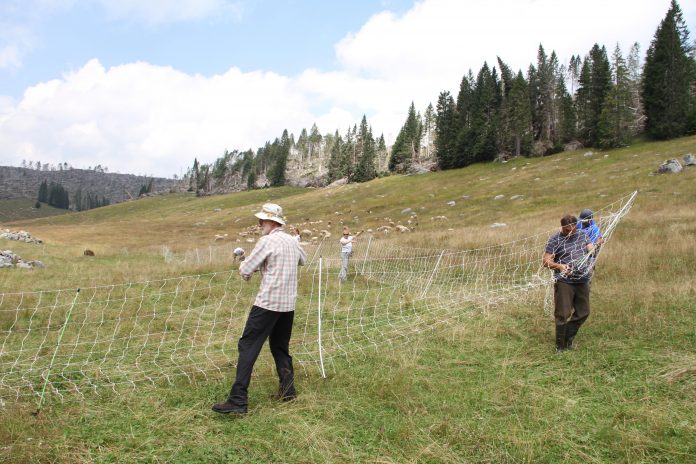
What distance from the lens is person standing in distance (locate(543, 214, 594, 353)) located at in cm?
569

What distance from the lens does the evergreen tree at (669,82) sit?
45719mm

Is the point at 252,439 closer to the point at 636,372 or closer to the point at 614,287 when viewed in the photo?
the point at 636,372

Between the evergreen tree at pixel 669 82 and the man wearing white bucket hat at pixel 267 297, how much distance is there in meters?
54.7

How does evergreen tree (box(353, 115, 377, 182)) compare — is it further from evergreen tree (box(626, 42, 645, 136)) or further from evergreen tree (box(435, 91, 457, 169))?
evergreen tree (box(626, 42, 645, 136))

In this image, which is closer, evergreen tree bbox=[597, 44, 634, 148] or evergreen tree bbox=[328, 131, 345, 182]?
evergreen tree bbox=[597, 44, 634, 148]

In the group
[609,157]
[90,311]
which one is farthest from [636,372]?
[609,157]

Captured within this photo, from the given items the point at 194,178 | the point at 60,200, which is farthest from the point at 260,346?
the point at 60,200

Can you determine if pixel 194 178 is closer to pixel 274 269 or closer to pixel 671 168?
pixel 671 168

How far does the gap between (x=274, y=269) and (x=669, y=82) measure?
188 ft

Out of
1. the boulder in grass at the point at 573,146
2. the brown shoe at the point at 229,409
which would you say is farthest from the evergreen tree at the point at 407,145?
the brown shoe at the point at 229,409

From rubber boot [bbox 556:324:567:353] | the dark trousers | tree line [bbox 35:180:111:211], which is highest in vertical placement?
tree line [bbox 35:180:111:211]

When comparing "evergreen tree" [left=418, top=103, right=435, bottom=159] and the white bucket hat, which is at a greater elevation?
"evergreen tree" [left=418, top=103, right=435, bottom=159]

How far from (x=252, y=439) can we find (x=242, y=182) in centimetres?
12399

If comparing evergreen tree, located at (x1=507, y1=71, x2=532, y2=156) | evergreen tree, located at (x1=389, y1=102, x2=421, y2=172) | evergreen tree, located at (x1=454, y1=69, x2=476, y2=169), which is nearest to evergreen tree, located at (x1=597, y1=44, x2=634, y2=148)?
evergreen tree, located at (x1=507, y1=71, x2=532, y2=156)
